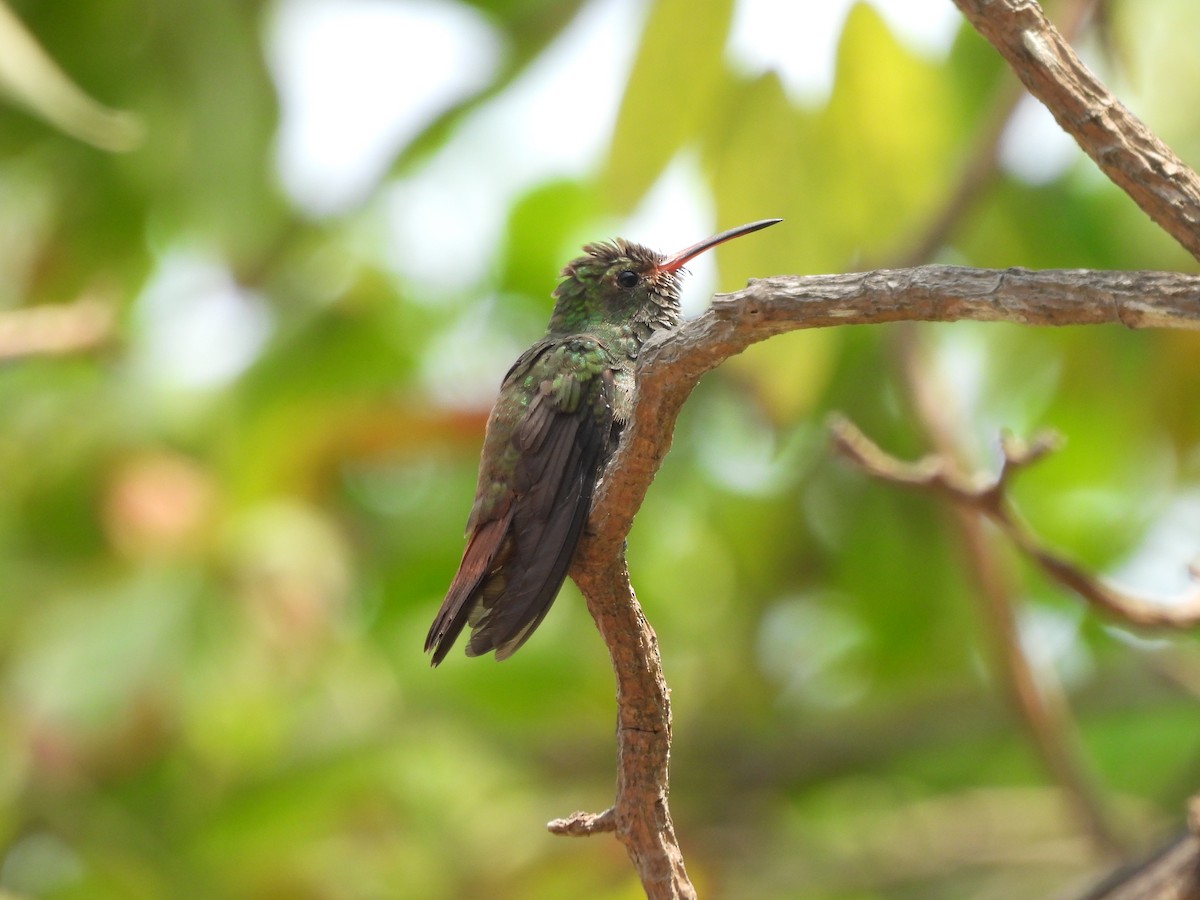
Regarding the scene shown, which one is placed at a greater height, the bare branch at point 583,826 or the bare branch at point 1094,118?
the bare branch at point 1094,118

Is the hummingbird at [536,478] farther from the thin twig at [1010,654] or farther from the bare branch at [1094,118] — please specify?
the thin twig at [1010,654]

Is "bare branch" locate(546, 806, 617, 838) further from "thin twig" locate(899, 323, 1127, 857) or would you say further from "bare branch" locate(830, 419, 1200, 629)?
"thin twig" locate(899, 323, 1127, 857)

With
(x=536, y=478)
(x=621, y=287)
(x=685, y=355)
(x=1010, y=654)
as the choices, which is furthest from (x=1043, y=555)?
(x=1010, y=654)

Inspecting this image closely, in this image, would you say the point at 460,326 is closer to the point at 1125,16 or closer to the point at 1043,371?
the point at 1043,371

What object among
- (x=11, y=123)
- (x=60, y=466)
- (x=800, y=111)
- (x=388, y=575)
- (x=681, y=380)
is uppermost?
(x=11, y=123)

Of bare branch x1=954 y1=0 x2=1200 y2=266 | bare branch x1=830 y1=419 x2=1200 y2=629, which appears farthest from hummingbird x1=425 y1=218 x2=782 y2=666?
bare branch x1=954 y1=0 x2=1200 y2=266

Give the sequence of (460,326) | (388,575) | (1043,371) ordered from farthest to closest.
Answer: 1. (460,326)
2. (388,575)
3. (1043,371)

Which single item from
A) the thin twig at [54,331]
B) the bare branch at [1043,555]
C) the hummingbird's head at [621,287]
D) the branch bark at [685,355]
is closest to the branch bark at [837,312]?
the branch bark at [685,355]

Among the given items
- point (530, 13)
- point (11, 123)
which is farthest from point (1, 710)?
point (530, 13)
